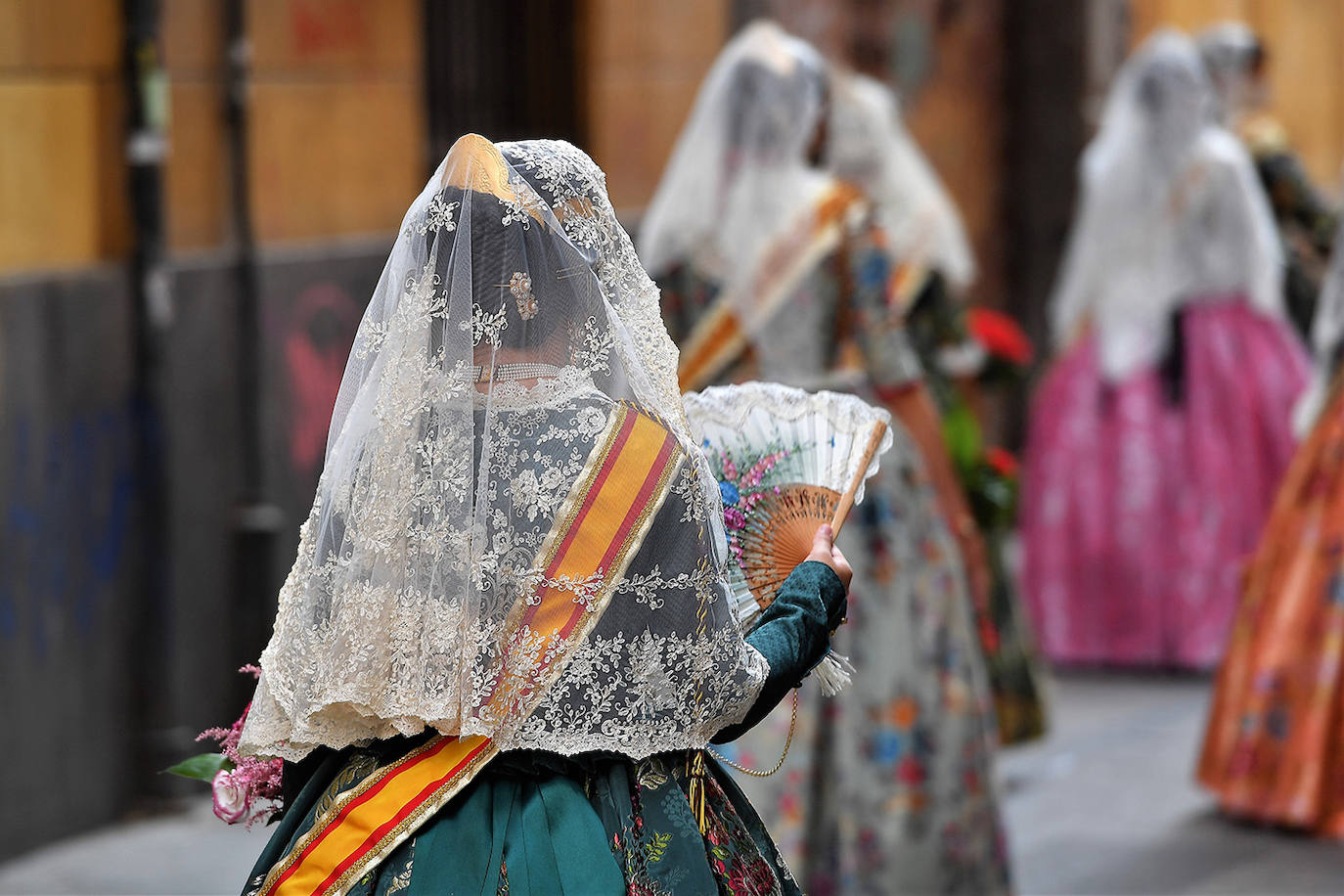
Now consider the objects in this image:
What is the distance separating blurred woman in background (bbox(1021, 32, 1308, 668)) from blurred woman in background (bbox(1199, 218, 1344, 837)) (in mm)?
1856

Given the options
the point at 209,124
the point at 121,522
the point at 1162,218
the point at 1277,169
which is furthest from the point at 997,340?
the point at 121,522

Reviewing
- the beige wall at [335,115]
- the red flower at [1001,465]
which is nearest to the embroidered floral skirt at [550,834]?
the red flower at [1001,465]

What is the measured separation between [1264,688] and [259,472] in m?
3.04

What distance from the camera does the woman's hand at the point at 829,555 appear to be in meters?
2.78

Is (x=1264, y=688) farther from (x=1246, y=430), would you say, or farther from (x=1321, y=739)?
(x=1246, y=430)

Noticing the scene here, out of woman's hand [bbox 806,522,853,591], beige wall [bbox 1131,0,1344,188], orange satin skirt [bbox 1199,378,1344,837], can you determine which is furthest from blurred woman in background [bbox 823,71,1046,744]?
beige wall [bbox 1131,0,1344,188]

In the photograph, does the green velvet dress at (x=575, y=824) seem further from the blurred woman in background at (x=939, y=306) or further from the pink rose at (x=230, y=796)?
the blurred woman in background at (x=939, y=306)

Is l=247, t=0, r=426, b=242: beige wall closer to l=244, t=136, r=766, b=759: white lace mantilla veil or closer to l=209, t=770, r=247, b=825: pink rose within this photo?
l=209, t=770, r=247, b=825: pink rose

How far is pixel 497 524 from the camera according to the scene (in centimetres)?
248

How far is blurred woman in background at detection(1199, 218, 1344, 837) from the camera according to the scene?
18.2ft

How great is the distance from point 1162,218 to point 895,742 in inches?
143

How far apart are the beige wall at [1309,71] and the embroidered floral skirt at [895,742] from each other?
393 inches

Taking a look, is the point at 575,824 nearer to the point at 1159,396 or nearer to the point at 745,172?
the point at 745,172

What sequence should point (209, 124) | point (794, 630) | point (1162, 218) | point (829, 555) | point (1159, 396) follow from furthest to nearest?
point (1159, 396) < point (1162, 218) < point (209, 124) < point (829, 555) < point (794, 630)
